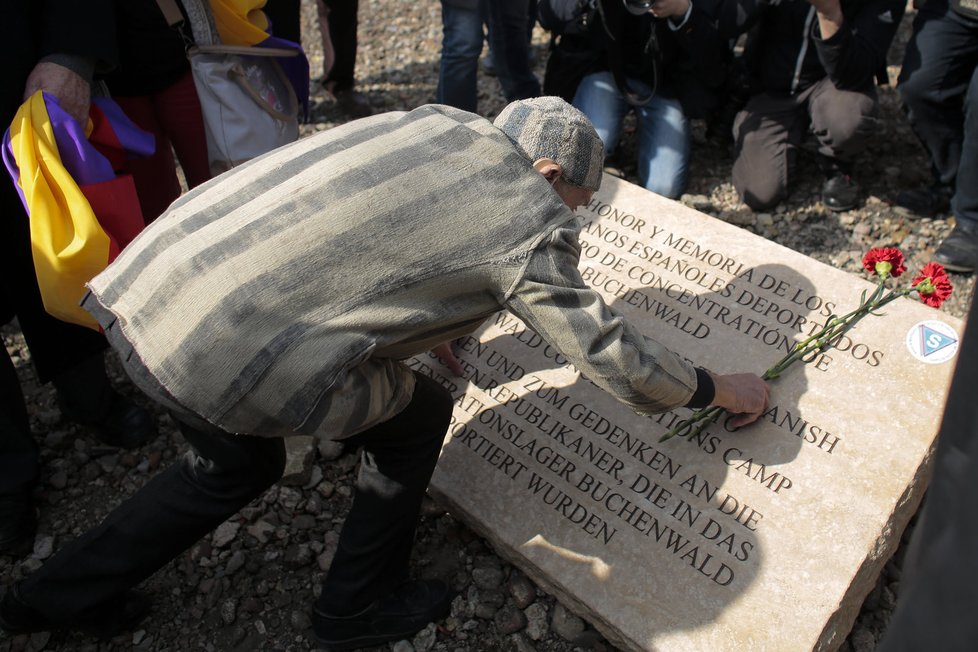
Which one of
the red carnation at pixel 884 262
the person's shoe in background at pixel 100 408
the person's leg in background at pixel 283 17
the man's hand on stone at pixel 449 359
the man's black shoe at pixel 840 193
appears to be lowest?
the person's shoe in background at pixel 100 408

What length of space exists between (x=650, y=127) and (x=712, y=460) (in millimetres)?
2108

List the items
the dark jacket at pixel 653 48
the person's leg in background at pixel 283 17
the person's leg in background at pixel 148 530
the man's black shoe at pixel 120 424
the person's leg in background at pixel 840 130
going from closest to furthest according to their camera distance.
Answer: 1. the person's leg in background at pixel 148 530
2. the man's black shoe at pixel 120 424
3. the person's leg in background at pixel 283 17
4. the person's leg in background at pixel 840 130
5. the dark jacket at pixel 653 48

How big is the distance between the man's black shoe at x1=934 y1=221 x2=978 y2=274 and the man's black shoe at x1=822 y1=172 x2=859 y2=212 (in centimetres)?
48

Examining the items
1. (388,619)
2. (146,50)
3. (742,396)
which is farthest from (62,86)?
(742,396)

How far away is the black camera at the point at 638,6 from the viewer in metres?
3.64

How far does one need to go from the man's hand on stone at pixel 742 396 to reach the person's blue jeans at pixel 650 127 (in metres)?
1.68

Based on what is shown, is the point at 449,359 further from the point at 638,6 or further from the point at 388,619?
the point at 638,6

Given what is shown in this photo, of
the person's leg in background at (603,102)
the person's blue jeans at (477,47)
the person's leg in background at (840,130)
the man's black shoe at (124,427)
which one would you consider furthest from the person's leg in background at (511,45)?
the man's black shoe at (124,427)

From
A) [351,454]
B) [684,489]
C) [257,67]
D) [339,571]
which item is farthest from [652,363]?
[257,67]

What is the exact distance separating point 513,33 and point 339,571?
3028 millimetres

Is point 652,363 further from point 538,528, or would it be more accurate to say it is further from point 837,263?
point 837,263

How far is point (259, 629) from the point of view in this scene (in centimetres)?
254

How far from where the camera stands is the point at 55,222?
2.22 meters

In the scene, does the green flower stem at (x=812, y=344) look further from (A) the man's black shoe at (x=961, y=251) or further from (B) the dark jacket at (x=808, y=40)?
(B) the dark jacket at (x=808, y=40)
